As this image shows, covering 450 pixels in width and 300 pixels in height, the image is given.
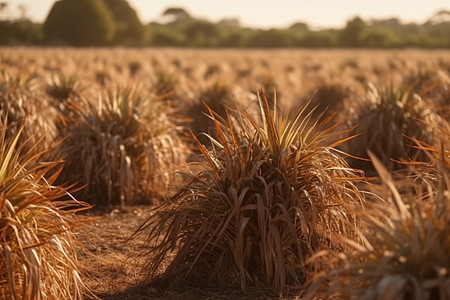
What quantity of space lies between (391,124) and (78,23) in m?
46.4

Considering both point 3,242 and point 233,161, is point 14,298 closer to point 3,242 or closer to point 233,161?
point 3,242

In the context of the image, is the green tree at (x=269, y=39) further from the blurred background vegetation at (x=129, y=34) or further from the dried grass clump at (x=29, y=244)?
the dried grass clump at (x=29, y=244)

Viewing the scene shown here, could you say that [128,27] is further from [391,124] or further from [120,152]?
[120,152]

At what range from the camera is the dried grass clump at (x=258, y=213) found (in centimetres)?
490

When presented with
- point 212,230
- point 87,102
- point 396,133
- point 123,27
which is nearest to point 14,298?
point 212,230

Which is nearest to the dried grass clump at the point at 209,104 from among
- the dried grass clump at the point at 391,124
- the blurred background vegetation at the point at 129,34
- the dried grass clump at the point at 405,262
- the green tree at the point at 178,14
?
the dried grass clump at the point at 391,124

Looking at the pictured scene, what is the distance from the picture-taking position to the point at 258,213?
4.85 metres

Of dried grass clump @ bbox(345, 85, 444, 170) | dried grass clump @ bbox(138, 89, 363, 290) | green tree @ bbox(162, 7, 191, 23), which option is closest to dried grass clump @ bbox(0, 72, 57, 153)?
dried grass clump @ bbox(345, 85, 444, 170)

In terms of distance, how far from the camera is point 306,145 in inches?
202

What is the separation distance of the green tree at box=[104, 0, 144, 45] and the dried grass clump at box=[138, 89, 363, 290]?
54808 millimetres

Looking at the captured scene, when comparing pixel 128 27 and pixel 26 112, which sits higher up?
pixel 128 27

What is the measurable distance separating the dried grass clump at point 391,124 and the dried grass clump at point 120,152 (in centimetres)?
265

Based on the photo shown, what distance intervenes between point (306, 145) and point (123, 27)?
184 feet

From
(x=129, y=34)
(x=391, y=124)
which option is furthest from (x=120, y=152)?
(x=129, y=34)
